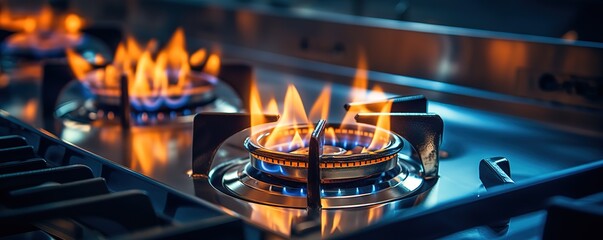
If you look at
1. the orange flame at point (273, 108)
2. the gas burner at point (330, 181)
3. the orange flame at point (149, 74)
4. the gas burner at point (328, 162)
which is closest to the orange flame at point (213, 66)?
the orange flame at point (149, 74)

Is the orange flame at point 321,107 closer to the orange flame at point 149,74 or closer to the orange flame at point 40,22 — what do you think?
the orange flame at point 149,74

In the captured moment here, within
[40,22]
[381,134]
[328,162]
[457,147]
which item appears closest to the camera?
[328,162]

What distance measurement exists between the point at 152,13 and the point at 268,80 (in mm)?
714

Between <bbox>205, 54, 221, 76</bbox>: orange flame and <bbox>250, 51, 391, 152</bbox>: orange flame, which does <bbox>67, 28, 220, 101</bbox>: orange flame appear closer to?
<bbox>205, 54, 221, 76</bbox>: orange flame

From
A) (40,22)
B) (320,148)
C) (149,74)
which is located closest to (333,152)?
(320,148)

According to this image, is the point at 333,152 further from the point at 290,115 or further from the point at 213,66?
the point at 213,66

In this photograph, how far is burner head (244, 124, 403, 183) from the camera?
711mm

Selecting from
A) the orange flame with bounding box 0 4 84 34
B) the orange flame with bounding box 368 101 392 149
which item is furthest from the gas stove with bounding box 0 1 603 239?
the orange flame with bounding box 0 4 84 34

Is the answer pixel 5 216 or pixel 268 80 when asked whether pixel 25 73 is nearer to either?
pixel 268 80

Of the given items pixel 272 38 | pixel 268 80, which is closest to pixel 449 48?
pixel 268 80

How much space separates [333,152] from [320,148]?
0.05 meters

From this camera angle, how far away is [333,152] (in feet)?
2.60

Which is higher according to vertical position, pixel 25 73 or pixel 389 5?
pixel 389 5

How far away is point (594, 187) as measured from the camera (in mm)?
699
